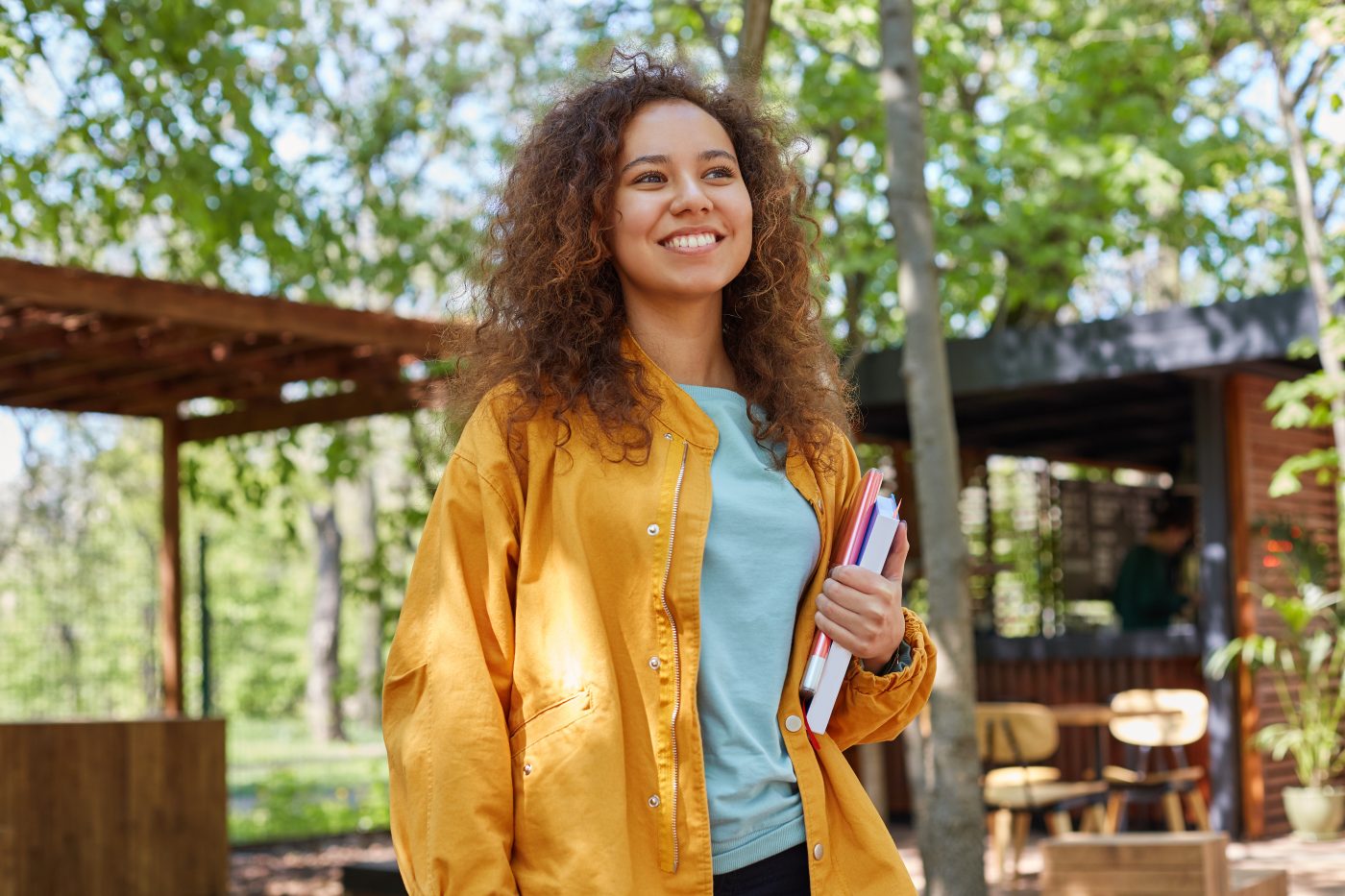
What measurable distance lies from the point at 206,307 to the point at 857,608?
5.66 m

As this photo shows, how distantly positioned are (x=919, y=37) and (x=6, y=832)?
782 centimetres

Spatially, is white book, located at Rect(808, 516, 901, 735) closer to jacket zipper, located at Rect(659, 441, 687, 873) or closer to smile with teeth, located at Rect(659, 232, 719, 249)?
jacket zipper, located at Rect(659, 441, 687, 873)

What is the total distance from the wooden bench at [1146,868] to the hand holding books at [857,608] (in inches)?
149

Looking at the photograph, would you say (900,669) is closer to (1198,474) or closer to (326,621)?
(1198,474)

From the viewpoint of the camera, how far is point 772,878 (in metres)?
1.74

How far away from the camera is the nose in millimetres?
1873

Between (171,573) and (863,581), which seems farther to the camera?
(171,573)

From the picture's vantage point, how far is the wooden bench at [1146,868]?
521 centimetres

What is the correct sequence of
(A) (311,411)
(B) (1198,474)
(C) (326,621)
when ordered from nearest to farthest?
(A) (311,411) → (B) (1198,474) → (C) (326,621)

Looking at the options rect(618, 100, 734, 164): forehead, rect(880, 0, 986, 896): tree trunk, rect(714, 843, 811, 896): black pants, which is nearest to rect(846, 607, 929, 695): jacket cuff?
rect(714, 843, 811, 896): black pants

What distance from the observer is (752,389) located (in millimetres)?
2012

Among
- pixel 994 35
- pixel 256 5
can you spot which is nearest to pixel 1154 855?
pixel 256 5

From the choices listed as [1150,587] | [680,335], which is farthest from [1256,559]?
[680,335]

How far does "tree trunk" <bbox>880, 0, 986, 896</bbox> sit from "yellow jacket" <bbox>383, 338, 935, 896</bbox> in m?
3.73
